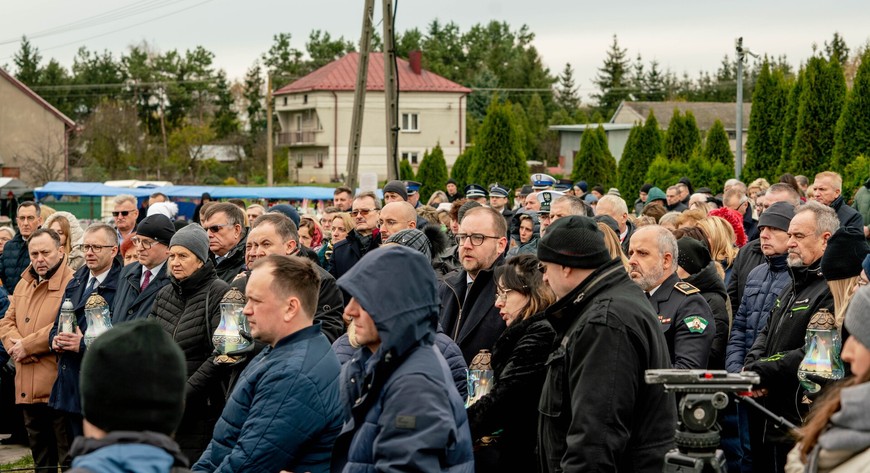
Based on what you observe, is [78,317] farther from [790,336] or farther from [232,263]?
[790,336]

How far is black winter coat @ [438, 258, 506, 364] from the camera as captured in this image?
6035 millimetres

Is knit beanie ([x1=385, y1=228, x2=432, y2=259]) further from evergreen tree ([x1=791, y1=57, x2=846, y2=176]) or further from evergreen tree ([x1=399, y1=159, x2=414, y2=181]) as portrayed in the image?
evergreen tree ([x1=399, y1=159, x2=414, y2=181])

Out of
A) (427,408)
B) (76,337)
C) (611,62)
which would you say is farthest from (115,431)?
(611,62)

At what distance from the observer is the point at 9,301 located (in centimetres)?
918

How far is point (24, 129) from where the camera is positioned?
61.3 m

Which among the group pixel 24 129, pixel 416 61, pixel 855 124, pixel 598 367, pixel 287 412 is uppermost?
pixel 416 61

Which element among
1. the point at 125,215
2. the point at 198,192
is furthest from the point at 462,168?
the point at 125,215

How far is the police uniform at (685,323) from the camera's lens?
6.08 m

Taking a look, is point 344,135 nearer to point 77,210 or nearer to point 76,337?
point 77,210

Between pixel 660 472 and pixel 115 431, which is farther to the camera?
pixel 660 472

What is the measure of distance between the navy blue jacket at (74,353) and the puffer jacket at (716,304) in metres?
4.50

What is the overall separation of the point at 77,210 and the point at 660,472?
36.0 meters

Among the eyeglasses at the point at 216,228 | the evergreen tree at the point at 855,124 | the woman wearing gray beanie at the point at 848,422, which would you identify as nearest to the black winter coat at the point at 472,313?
the eyeglasses at the point at 216,228

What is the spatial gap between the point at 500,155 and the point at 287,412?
27.6 metres
